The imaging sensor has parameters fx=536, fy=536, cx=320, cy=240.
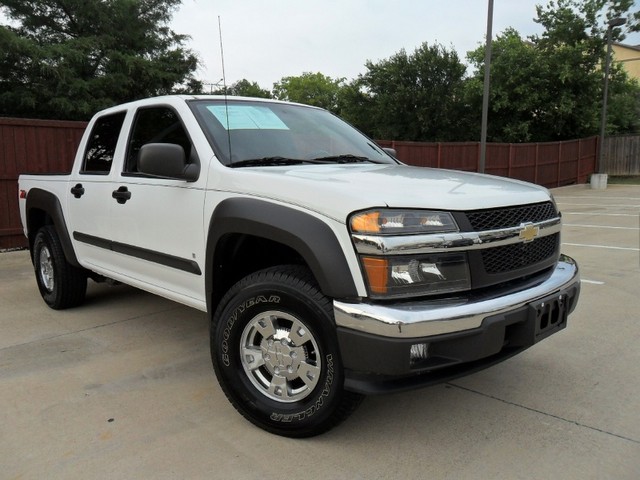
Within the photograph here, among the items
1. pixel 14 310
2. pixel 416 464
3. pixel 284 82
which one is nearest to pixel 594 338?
pixel 416 464

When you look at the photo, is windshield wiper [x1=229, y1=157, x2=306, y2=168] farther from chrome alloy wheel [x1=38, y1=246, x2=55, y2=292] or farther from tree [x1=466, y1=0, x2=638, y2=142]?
tree [x1=466, y1=0, x2=638, y2=142]

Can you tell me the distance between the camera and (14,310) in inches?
200

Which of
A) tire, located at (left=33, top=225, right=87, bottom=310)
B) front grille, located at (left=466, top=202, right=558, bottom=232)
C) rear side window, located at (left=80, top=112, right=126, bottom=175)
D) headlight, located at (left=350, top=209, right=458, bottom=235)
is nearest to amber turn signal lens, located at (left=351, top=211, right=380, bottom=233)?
headlight, located at (left=350, top=209, right=458, bottom=235)

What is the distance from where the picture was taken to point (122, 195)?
381 centimetres

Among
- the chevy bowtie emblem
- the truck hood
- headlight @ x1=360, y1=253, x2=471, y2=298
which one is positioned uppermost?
the truck hood

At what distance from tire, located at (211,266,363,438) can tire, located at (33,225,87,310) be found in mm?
2532

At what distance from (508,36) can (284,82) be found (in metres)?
54.3

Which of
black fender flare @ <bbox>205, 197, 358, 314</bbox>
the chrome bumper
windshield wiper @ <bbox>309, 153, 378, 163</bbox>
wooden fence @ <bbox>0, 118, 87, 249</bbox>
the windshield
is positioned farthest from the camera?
wooden fence @ <bbox>0, 118, 87, 249</bbox>

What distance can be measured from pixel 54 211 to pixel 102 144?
0.86m

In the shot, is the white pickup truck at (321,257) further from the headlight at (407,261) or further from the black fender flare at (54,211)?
the black fender flare at (54,211)

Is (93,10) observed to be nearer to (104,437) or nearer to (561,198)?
(561,198)

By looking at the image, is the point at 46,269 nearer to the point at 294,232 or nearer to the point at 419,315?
the point at 294,232

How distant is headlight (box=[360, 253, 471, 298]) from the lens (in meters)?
2.34

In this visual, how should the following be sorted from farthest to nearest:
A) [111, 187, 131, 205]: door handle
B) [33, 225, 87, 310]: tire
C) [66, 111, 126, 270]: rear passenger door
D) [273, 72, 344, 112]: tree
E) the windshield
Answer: [273, 72, 344, 112]: tree → [33, 225, 87, 310]: tire → [66, 111, 126, 270]: rear passenger door → [111, 187, 131, 205]: door handle → the windshield
